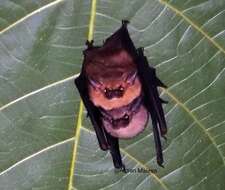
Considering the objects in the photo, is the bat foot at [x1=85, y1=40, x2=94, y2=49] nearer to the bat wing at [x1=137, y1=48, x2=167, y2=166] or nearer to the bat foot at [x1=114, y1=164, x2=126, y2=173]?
the bat wing at [x1=137, y1=48, x2=167, y2=166]

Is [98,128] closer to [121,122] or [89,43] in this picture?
[121,122]

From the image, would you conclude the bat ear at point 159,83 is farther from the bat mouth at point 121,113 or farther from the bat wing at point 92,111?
the bat wing at point 92,111

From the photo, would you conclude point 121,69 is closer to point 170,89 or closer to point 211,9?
point 170,89

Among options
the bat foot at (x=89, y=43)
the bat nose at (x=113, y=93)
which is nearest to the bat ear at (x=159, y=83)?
the bat nose at (x=113, y=93)

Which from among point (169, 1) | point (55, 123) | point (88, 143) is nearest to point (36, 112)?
point (55, 123)

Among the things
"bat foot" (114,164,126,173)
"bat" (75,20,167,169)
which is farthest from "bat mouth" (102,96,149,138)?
"bat foot" (114,164,126,173)

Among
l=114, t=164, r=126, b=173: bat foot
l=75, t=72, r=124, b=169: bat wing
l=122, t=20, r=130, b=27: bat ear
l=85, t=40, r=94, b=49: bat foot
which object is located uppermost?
l=122, t=20, r=130, b=27: bat ear
